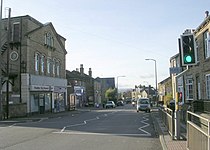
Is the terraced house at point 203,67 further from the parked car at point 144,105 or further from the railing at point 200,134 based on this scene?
the parked car at point 144,105

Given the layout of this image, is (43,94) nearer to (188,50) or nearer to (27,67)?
(27,67)

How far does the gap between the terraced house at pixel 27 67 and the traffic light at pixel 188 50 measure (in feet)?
84.4

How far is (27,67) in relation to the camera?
3875cm

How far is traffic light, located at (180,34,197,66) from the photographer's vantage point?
1031 centimetres

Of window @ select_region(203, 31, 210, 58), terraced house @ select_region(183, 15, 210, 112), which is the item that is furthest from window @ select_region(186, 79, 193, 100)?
window @ select_region(203, 31, 210, 58)

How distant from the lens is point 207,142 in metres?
6.89

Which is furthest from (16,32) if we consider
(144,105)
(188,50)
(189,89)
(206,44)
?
(188,50)

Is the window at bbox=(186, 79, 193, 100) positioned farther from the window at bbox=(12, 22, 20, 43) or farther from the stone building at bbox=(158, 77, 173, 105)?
the window at bbox=(12, 22, 20, 43)

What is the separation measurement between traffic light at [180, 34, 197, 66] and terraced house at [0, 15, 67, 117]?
84.4 feet

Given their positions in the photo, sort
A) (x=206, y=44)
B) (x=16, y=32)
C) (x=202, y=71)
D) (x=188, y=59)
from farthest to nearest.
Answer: (x=16, y=32) → (x=202, y=71) → (x=206, y=44) → (x=188, y=59)

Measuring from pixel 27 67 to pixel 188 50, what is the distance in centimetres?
3038

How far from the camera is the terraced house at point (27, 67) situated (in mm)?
37625

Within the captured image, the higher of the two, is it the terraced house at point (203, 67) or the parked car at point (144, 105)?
the terraced house at point (203, 67)

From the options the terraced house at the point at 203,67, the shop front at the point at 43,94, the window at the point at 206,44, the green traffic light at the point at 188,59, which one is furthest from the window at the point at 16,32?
the green traffic light at the point at 188,59
